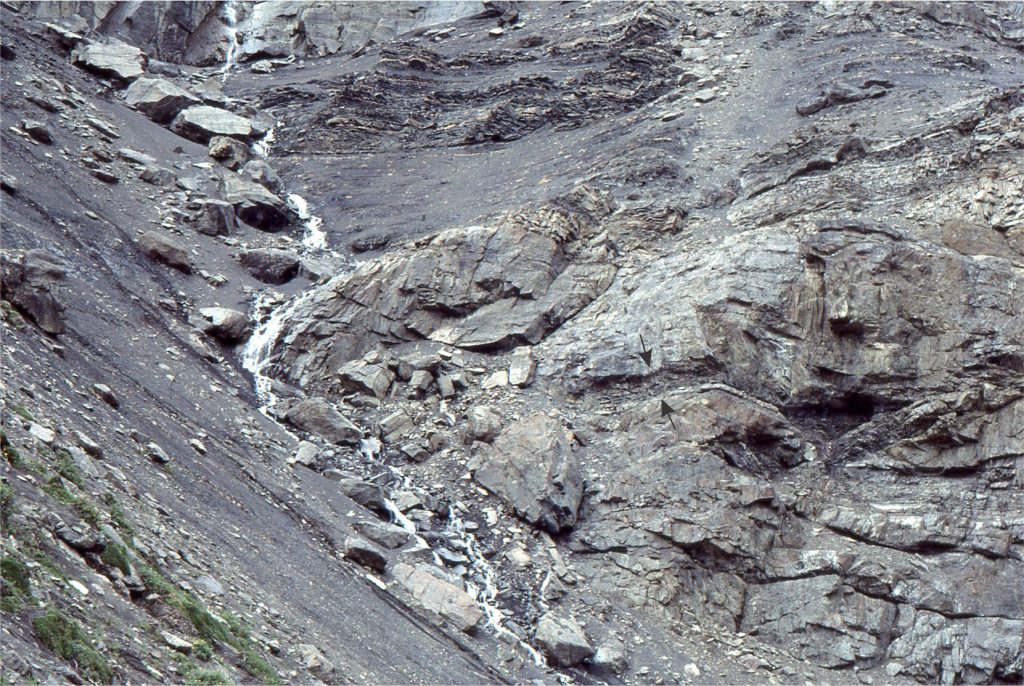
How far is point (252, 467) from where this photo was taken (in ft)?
66.1

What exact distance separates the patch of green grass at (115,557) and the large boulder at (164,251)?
1584 centimetres

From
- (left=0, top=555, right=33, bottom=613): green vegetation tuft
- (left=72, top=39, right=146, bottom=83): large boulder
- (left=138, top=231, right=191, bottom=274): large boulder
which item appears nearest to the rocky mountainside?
(left=0, top=555, right=33, bottom=613): green vegetation tuft

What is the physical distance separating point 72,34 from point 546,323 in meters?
22.4

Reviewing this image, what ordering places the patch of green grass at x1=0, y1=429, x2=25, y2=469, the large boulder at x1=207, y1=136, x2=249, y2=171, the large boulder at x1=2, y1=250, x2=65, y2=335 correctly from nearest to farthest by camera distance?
the patch of green grass at x1=0, y1=429, x2=25, y2=469 < the large boulder at x1=2, y1=250, x2=65, y2=335 < the large boulder at x1=207, y1=136, x2=249, y2=171

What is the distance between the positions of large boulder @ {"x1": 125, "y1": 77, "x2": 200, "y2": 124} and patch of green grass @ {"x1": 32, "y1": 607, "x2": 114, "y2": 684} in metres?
27.8

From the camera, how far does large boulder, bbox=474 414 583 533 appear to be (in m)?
21.7

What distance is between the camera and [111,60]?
3662 centimetres

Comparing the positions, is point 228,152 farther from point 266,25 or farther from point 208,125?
point 266,25

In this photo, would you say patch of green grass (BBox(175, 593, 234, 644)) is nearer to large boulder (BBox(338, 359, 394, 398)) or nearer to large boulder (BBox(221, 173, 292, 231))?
large boulder (BBox(338, 359, 394, 398))

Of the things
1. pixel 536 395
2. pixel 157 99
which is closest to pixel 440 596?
pixel 536 395

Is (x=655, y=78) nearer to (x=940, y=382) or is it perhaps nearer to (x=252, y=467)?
(x=940, y=382)

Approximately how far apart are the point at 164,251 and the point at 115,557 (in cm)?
1628

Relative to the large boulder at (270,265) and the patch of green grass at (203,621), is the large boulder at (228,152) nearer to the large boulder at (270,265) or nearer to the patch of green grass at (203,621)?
the large boulder at (270,265)

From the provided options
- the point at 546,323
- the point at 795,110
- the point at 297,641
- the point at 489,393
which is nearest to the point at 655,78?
the point at 795,110
